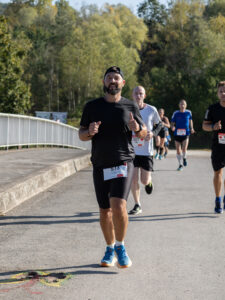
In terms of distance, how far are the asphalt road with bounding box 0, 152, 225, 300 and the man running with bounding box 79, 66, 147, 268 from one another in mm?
341

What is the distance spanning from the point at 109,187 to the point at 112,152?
1.10ft

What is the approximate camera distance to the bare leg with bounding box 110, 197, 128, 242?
15.4 feet

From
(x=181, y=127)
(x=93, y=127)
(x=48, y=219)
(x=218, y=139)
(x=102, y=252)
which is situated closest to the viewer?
(x=93, y=127)

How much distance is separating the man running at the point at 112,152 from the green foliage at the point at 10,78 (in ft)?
109

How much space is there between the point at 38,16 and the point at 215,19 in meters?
39.2

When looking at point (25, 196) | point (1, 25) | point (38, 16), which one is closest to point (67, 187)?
point (25, 196)

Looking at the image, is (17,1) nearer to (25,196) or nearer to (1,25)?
(1,25)

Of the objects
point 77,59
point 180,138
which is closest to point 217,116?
point 180,138

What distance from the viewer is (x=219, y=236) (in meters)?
5.91

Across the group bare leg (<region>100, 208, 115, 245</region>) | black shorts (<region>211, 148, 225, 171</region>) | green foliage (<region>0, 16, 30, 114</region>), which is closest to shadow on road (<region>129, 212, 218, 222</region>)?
black shorts (<region>211, 148, 225, 171</region>)

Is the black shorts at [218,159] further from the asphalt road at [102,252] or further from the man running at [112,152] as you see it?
the man running at [112,152]

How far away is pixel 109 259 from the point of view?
4.71 m

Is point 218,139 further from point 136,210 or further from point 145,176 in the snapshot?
point 136,210

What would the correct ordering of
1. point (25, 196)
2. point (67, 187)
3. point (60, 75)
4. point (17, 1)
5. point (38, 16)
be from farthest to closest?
1. point (17, 1)
2. point (38, 16)
3. point (60, 75)
4. point (67, 187)
5. point (25, 196)
